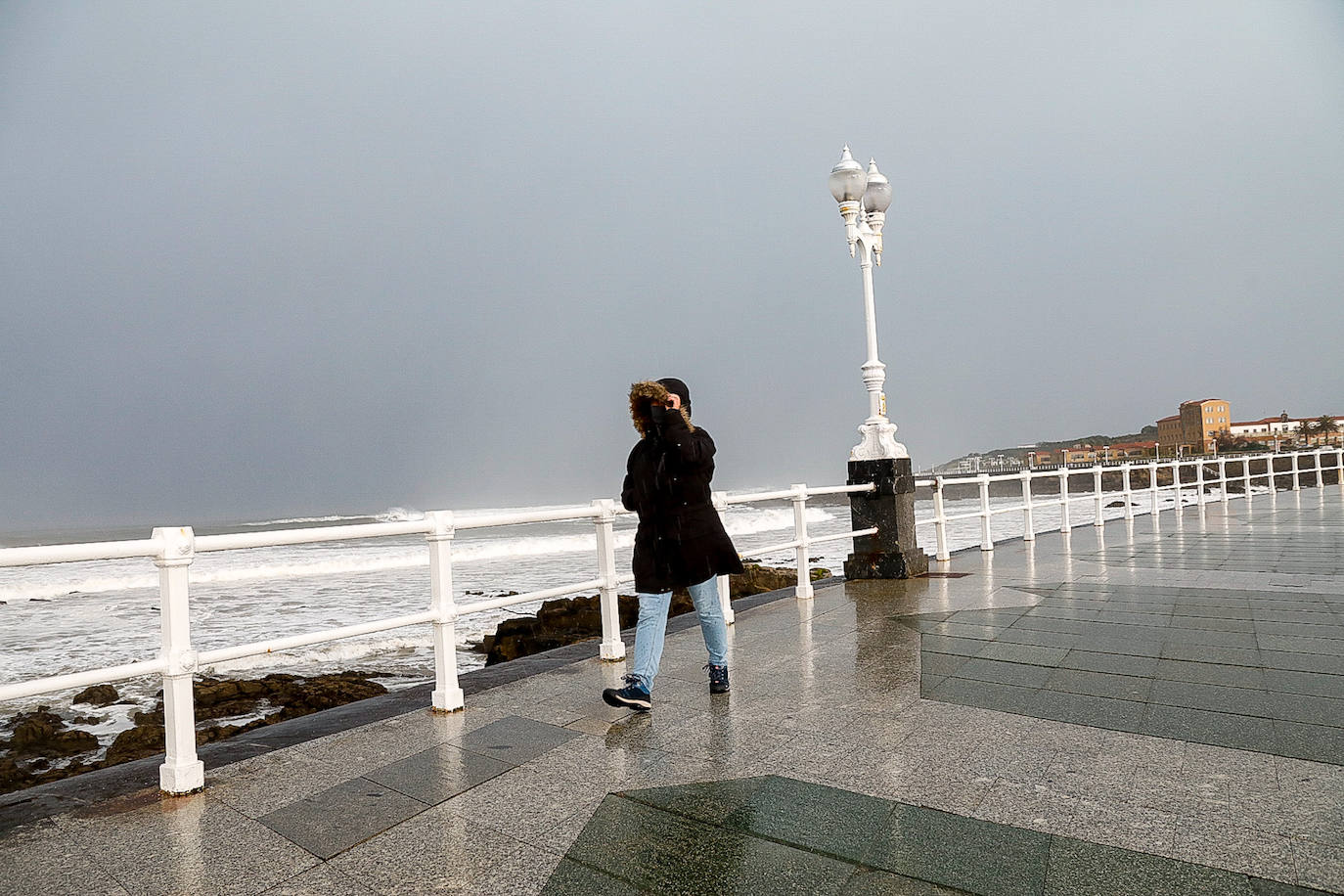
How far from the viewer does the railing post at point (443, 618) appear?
13.7ft

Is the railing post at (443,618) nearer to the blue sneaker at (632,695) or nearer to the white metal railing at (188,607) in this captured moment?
the white metal railing at (188,607)

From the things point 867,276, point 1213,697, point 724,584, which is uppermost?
point 867,276

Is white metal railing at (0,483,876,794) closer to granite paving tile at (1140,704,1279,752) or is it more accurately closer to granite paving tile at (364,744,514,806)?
granite paving tile at (364,744,514,806)

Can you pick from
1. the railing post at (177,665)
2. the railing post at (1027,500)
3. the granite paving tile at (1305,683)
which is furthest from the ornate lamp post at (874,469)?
the railing post at (177,665)

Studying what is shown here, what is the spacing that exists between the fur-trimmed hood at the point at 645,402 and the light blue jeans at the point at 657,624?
853mm

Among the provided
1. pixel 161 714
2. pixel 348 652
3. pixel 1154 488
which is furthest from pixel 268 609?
pixel 1154 488

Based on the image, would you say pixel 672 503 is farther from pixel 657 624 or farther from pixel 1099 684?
pixel 1099 684

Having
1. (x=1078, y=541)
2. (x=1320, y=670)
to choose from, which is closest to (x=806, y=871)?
(x=1320, y=670)

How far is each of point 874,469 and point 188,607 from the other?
6.71m

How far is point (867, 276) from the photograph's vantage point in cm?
879

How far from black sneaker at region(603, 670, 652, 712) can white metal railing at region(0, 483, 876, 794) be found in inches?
28.4

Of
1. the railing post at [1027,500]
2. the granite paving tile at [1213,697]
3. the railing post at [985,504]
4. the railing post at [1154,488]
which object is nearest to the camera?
the granite paving tile at [1213,697]

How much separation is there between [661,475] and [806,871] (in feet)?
6.76

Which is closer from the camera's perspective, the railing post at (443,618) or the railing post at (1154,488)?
the railing post at (443,618)
